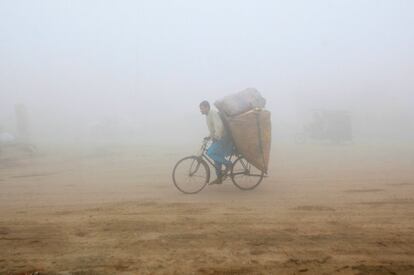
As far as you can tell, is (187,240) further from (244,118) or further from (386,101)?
(386,101)

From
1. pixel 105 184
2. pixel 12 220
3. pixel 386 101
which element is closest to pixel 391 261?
pixel 12 220

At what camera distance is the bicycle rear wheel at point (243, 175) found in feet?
27.4

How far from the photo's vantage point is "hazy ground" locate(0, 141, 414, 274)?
442cm

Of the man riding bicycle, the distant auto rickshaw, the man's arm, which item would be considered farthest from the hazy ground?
the distant auto rickshaw

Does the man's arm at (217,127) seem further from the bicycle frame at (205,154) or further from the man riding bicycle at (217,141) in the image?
the bicycle frame at (205,154)

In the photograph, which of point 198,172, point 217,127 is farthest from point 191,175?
point 217,127

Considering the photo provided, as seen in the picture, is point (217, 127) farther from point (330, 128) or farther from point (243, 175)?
point (330, 128)

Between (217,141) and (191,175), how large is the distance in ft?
2.73

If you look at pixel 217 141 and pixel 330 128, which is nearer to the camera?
pixel 217 141

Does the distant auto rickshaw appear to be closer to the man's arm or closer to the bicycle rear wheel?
the bicycle rear wheel

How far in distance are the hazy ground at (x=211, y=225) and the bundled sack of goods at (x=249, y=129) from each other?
0.75 metres

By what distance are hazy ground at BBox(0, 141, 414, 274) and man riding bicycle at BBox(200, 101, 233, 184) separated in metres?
0.57

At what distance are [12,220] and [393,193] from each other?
257 inches

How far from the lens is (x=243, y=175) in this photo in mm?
8594
